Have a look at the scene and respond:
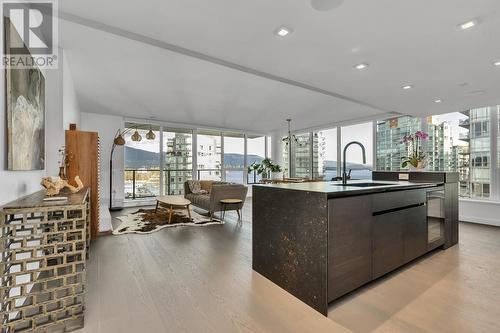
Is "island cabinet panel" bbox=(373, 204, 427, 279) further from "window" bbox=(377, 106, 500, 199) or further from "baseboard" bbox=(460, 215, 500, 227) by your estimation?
"baseboard" bbox=(460, 215, 500, 227)

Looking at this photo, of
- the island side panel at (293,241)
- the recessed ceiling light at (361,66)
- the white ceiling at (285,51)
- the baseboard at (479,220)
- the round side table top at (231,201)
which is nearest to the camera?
Answer: the island side panel at (293,241)

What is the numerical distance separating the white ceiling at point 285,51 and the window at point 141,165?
2044 millimetres

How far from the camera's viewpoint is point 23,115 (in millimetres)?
1937

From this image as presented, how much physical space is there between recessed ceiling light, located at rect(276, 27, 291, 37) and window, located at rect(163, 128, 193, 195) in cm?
606

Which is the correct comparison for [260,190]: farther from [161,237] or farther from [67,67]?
[67,67]

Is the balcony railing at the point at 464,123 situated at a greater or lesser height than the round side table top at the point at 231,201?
greater

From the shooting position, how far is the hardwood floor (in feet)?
5.58

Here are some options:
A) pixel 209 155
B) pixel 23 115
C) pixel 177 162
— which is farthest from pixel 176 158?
pixel 23 115

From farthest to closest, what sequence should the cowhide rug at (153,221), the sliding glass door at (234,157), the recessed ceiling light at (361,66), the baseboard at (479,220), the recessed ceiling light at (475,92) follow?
the sliding glass door at (234,157), the baseboard at (479,220), the cowhide rug at (153,221), the recessed ceiling light at (475,92), the recessed ceiling light at (361,66)

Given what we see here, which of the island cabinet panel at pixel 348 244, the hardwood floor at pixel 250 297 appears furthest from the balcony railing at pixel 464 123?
the island cabinet panel at pixel 348 244

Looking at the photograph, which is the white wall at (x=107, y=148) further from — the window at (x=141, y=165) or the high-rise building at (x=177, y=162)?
the high-rise building at (x=177, y=162)

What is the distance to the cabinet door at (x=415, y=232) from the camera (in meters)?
2.57

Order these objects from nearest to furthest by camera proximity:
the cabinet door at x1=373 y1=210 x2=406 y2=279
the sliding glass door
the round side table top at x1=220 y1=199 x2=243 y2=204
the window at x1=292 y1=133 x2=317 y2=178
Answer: the cabinet door at x1=373 y1=210 x2=406 y2=279, the round side table top at x1=220 y1=199 x2=243 y2=204, the sliding glass door, the window at x1=292 y1=133 x2=317 y2=178

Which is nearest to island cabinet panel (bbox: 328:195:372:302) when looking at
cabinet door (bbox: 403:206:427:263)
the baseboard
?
cabinet door (bbox: 403:206:427:263)
